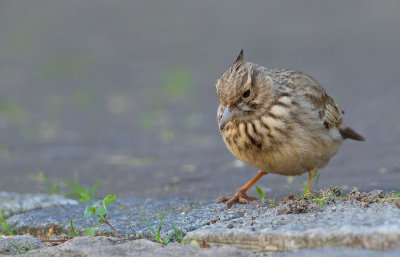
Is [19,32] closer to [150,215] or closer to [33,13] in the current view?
[33,13]

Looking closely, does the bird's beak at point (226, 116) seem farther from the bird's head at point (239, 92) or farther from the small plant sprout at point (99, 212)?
the small plant sprout at point (99, 212)

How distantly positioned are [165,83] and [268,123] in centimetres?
1000

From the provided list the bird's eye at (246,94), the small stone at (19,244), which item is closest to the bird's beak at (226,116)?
the bird's eye at (246,94)

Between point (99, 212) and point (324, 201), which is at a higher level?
point (99, 212)

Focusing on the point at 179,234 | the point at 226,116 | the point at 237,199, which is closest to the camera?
the point at 179,234

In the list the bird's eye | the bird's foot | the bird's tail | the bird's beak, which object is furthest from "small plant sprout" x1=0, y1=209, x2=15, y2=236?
the bird's tail

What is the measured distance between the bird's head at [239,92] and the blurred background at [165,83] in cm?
112

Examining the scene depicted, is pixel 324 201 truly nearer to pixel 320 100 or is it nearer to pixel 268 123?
pixel 268 123

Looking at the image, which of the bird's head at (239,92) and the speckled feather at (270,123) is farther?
the speckled feather at (270,123)

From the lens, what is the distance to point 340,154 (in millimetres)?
9141

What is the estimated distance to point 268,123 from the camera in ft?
19.1

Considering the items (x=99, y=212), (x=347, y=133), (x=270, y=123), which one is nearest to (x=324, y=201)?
(x=270, y=123)

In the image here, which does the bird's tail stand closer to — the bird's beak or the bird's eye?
the bird's eye

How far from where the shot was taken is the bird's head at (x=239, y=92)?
224 inches
